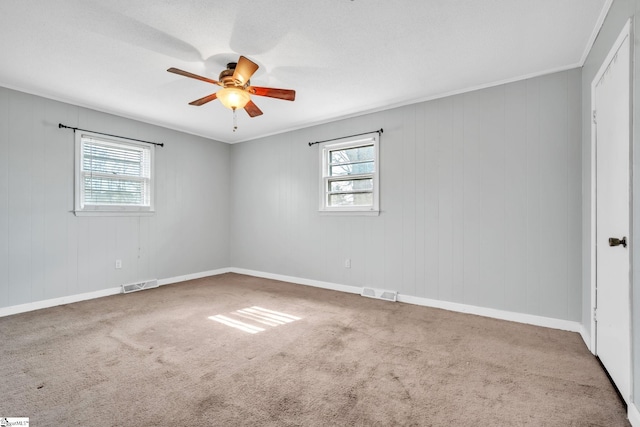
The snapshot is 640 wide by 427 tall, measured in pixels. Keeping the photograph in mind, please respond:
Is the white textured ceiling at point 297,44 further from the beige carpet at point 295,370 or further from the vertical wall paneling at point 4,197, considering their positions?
the beige carpet at point 295,370

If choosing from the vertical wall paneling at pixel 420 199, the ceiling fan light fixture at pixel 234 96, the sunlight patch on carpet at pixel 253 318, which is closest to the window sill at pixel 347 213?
the vertical wall paneling at pixel 420 199

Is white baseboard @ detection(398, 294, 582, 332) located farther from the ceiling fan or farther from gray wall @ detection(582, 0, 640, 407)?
the ceiling fan

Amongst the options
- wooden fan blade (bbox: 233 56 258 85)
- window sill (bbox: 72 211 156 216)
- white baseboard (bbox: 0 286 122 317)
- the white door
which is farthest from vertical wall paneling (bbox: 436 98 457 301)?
white baseboard (bbox: 0 286 122 317)

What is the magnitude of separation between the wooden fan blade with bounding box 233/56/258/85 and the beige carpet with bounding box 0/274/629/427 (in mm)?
2287

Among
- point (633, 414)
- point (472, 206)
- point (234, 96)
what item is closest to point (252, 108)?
point (234, 96)

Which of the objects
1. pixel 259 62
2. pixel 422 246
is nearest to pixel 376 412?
pixel 422 246

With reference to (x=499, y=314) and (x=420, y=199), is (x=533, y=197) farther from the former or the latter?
(x=499, y=314)

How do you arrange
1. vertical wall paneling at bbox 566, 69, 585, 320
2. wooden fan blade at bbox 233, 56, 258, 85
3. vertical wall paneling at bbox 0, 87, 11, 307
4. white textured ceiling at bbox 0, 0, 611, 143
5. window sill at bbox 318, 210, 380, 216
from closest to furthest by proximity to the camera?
white textured ceiling at bbox 0, 0, 611, 143
wooden fan blade at bbox 233, 56, 258, 85
vertical wall paneling at bbox 566, 69, 585, 320
vertical wall paneling at bbox 0, 87, 11, 307
window sill at bbox 318, 210, 380, 216

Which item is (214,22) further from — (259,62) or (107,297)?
(107,297)

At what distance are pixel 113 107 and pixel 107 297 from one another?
8.30 feet

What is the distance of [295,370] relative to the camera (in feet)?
7.02

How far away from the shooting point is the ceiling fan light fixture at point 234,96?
2.70 meters

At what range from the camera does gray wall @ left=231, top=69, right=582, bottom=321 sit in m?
2.90

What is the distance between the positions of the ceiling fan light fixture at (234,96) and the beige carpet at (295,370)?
215 cm
